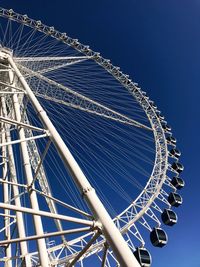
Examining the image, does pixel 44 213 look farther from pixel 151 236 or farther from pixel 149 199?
pixel 149 199

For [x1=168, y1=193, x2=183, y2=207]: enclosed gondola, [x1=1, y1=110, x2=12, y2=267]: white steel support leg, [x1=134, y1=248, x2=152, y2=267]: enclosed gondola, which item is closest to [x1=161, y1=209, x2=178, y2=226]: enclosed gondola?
[x1=168, y1=193, x2=183, y2=207]: enclosed gondola

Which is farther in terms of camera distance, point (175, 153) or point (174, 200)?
point (175, 153)

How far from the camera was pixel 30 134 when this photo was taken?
1584 cm

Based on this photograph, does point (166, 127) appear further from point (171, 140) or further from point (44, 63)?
point (44, 63)

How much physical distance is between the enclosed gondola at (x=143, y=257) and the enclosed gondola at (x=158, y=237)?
1.25m

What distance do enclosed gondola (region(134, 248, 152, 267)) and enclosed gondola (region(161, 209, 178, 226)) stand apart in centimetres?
370

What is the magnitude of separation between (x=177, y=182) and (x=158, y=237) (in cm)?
632

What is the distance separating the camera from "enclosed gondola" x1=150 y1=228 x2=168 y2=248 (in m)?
17.0

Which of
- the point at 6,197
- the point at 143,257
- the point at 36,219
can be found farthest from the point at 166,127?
the point at 36,219

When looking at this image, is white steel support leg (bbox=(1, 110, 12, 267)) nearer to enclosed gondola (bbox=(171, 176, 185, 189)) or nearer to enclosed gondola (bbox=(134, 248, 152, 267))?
enclosed gondola (bbox=(134, 248, 152, 267))

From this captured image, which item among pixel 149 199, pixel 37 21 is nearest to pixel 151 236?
pixel 149 199

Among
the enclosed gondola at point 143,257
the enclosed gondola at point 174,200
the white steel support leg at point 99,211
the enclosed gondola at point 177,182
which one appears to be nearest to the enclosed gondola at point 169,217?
the enclosed gondola at point 174,200

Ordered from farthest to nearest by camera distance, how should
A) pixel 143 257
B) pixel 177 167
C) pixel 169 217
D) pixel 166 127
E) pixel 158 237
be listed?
pixel 166 127
pixel 177 167
pixel 169 217
pixel 158 237
pixel 143 257

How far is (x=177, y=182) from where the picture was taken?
74.1 ft
